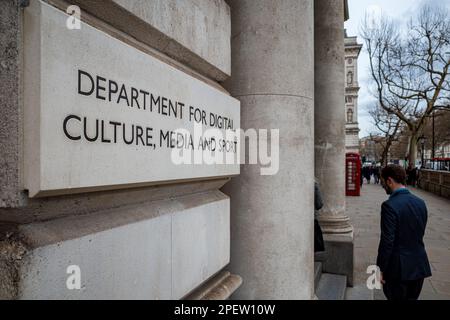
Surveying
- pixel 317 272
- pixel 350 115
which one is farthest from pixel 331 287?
pixel 350 115

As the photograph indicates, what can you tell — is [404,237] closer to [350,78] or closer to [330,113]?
[330,113]

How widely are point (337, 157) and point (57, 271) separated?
607cm

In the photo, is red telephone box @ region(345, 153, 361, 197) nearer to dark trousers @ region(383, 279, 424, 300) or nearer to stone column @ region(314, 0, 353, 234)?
stone column @ region(314, 0, 353, 234)

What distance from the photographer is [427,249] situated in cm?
848

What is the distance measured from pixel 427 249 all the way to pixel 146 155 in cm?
870

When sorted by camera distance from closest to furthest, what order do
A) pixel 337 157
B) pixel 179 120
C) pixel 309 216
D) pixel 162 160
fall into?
pixel 162 160, pixel 179 120, pixel 309 216, pixel 337 157

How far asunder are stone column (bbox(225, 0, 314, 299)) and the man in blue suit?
3.12ft

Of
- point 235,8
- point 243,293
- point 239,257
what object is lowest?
point 243,293

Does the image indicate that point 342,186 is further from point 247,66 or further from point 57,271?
point 57,271

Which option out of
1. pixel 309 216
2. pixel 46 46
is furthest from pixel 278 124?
pixel 46 46

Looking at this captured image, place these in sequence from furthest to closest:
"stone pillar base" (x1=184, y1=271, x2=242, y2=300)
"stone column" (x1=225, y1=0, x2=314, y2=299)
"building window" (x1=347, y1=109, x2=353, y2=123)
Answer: "building window" (x1=347, y1=109, x2=353, y2=123), "stone column" (x1=225, y1=0, x2=314, y2=299), "stone pillar base" (x1=184, y1=271, x2=242, y2=300)

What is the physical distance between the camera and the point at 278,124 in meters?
3.11

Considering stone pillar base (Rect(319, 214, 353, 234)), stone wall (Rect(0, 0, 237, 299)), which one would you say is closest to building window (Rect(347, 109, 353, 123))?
stone pillar base (Rect(319, 214, 353, 234))

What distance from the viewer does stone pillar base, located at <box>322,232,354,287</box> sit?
595 cm
